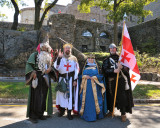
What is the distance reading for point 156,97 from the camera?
754 centimetres

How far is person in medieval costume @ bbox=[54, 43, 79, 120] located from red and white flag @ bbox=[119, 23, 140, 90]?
1.49 m

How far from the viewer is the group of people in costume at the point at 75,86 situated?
4547 mm

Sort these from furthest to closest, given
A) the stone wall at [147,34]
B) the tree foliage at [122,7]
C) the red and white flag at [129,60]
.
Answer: the stone wall at [147,34], the tree foliage at [122,7], the red and white flag at [129,60]

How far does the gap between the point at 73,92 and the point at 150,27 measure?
22.8 metres

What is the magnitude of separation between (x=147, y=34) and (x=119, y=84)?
22.3 meters

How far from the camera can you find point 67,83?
193 inches

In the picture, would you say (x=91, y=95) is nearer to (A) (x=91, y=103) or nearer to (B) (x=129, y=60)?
(A) (x=91, y=103)

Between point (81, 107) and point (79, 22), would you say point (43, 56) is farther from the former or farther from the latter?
point (79, 22)

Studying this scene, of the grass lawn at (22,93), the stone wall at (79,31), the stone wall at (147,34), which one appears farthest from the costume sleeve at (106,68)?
the stone wall at (147,34)

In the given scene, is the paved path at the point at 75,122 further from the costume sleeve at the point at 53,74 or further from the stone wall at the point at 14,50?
the stone wall at the point at 14,50

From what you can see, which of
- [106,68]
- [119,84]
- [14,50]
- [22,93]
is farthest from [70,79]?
[14,50]

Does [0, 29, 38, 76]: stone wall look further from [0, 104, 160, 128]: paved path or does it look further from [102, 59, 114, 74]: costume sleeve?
[102, 59, 114, 74]: costume sleeve

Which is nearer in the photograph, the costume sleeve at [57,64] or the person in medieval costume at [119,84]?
the person in medieval costume at [119,84]

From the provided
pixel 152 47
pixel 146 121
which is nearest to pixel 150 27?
pixel 152 47
